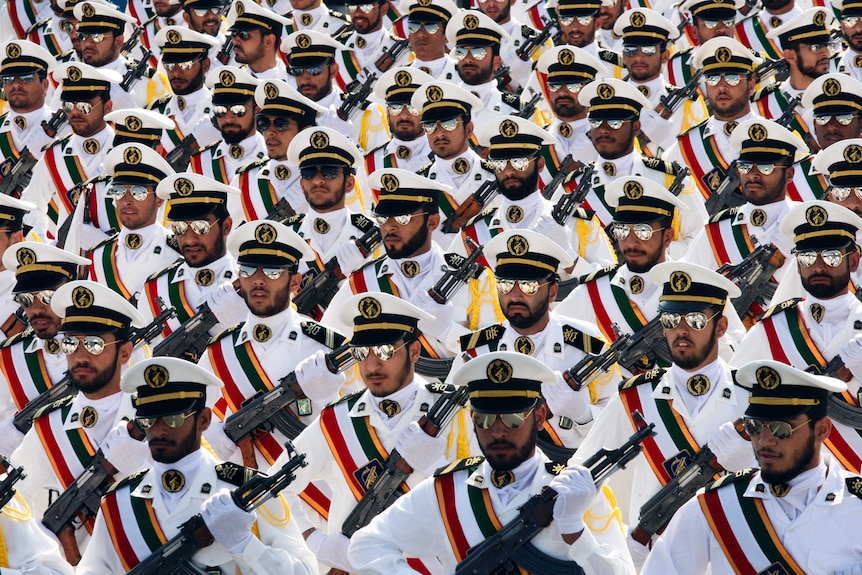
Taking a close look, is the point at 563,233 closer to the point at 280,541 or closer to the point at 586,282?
the point at 586,282

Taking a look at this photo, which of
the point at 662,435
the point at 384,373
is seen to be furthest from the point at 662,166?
the point at 384,373

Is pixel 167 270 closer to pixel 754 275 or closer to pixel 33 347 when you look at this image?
pixel 33 347

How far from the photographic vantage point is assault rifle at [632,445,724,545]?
11.0 metres

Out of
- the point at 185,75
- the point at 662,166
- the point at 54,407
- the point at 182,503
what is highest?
the point at 185,75

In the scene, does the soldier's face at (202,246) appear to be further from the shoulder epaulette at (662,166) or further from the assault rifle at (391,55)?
the assault rifle at (391,55)

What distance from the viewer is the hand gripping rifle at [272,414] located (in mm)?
12336

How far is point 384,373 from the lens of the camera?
38.9 ft

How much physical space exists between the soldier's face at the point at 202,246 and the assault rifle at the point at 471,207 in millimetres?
2562

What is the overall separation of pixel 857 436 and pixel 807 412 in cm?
279

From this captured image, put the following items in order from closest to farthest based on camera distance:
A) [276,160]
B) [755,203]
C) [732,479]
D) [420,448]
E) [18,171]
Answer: [732,479], [420,448], [755,203], [276,160], [18,171]

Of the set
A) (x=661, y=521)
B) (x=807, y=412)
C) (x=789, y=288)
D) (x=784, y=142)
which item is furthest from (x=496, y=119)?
(x=807, y=412)

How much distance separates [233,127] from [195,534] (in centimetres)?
888

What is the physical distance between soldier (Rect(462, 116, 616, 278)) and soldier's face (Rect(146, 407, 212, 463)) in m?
5.45

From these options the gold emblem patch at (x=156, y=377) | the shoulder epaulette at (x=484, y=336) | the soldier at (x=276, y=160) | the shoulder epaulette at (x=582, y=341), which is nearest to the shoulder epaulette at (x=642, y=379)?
the shoulder epaulette at (x=582, y=341)
